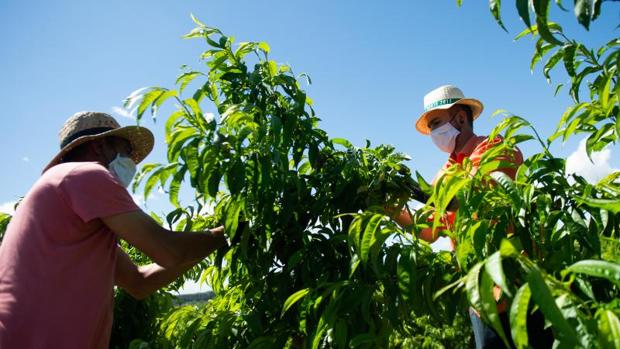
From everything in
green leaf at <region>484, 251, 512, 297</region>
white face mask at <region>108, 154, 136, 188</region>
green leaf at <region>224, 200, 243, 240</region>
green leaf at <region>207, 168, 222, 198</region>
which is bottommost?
green leaf at <region>484, 251, 512, 297</region>

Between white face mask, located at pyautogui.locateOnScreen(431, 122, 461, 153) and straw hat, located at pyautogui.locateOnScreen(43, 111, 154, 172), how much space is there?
1.78 m

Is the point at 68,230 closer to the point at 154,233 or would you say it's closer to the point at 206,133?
the point at 154,233

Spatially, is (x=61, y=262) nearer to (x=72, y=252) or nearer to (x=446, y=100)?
(x=72, y=252)

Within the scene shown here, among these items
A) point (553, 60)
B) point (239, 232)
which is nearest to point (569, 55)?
point (553, 60)

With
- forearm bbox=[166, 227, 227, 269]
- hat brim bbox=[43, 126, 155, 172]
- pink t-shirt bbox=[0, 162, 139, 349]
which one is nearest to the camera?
pink t-shirt bbox=[0, 162, 139, 349]

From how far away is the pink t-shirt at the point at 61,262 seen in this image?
1.83m

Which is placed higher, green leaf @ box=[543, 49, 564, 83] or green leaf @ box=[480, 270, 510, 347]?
green leaf @ box=[543, 49, 564, 83]

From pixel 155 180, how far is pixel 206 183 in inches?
8.4

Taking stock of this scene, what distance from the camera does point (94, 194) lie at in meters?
1.91

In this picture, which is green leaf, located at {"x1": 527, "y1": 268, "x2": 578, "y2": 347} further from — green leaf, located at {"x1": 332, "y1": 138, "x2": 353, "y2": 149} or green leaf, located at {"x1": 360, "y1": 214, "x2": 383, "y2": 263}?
green leaf, located at {"x1": 332, "y1": 138, "x2": 353, "y2": 149}

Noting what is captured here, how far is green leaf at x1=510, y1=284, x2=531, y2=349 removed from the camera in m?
0.80

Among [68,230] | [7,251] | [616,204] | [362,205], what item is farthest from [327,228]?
[7,251]

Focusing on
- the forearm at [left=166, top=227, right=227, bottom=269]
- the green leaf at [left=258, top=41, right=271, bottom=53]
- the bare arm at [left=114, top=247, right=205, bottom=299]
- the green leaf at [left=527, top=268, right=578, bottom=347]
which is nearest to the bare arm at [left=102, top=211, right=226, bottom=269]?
the forearm at [left=166, top=227, right=227, bottom=269]

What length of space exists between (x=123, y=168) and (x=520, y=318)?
200cm
